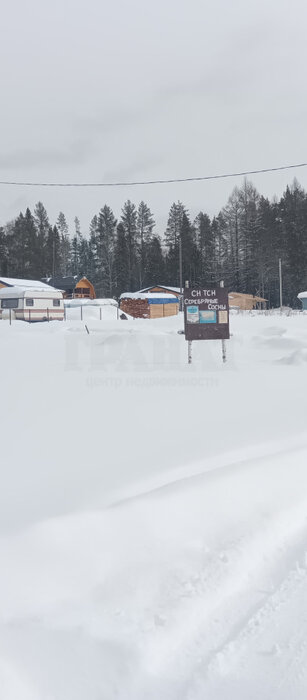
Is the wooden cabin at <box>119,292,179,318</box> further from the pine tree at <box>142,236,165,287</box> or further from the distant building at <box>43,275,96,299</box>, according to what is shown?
the pine tree at <box>142,236,165,287</box>

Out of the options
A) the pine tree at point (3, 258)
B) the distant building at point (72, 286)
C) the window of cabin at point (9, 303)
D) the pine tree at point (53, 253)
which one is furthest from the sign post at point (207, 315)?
the pine tree at point (53, 253)

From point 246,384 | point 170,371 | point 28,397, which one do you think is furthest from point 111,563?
point 170,371

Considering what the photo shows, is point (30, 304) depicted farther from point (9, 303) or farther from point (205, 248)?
point (205, 248)

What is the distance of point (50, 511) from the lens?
3.83m

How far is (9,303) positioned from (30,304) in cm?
201

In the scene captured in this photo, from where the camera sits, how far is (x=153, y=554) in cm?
338

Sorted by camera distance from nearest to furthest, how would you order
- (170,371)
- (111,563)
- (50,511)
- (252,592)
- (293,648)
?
(293,648), (252,592), (111,563), (50,511), (170,371)

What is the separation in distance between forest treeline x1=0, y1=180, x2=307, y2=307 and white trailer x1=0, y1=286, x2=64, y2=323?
3288 centimetres

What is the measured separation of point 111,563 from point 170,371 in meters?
9.32

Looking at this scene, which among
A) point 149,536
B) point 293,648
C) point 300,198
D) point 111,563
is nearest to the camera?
point 293,648

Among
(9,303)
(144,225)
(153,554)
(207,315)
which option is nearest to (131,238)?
(144,225)

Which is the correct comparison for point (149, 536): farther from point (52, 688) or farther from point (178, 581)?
point (52, 688)

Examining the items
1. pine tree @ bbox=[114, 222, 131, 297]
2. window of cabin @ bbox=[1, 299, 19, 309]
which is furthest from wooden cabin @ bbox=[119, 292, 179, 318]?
pine tree @ bbox=[114, 222, 131, 297]

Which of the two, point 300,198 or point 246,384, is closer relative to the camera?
point 246,384
